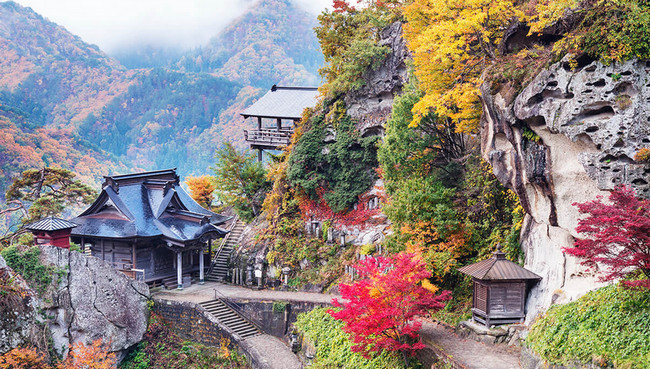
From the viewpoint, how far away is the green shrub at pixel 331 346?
18.8 meters

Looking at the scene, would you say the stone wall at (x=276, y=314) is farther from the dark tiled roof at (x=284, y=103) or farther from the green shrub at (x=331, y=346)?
the dark tiled roof at (x=284, y=103)

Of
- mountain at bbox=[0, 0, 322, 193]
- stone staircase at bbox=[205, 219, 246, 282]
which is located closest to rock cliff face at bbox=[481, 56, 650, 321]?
stone staircase at bbox=[205, 219, 246, 282]

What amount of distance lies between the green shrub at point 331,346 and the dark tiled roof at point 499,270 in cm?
367

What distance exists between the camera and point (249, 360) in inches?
935

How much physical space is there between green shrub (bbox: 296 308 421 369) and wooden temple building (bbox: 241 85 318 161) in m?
15.8

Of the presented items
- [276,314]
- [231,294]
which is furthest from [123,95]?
[276,314]

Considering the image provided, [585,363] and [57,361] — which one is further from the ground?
[585,363]

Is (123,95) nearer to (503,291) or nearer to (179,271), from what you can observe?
(179,271)

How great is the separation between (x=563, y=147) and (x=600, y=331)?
5200 mm

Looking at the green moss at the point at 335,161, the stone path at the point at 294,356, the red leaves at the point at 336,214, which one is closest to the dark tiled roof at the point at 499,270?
the stone path at the point at 294,356

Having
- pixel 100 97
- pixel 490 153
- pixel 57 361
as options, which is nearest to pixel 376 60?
pixel 490 153

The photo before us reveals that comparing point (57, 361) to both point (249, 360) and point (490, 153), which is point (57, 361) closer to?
point (249, 360)

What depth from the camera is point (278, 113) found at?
38.2 m

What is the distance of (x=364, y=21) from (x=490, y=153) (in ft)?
53.1
